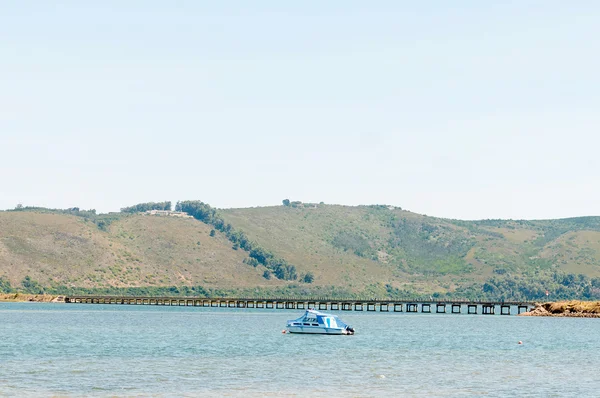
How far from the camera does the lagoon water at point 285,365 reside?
181ft

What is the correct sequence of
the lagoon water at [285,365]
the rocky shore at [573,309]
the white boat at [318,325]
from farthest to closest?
the rocky shore at [573,309] < the white boat at [318,325] < the lagoon water at [285,365]

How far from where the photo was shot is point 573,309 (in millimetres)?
182000

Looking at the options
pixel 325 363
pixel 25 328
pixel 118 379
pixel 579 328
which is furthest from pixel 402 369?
pixel 579 328

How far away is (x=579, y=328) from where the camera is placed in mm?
143375

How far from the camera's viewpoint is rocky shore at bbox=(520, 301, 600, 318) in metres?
177

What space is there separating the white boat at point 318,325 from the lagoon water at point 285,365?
9.70 ft

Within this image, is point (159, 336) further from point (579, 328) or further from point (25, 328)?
point (579, 328)

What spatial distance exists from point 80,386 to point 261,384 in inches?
426

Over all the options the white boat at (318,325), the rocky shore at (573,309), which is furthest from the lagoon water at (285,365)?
the rocky shore at (573,309)

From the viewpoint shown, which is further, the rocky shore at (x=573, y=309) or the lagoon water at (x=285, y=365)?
the rocky shore at (x=573, y=309)

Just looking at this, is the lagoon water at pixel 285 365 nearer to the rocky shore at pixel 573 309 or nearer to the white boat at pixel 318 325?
the white boat at pixel 318 325

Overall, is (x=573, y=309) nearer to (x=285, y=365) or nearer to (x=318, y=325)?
(x=318, y=325)

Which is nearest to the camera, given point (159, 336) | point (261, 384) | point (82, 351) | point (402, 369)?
point (261, 384)

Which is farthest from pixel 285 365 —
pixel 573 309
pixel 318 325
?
pixel 573 309
